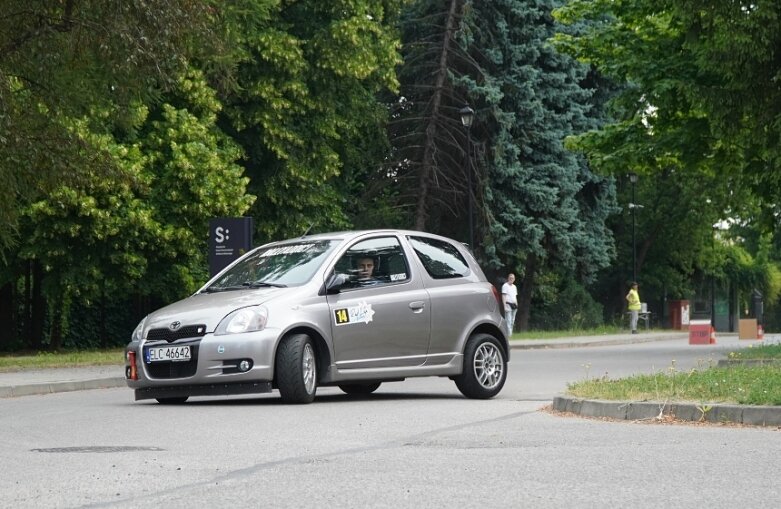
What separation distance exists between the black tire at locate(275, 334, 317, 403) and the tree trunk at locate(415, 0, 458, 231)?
101 ft

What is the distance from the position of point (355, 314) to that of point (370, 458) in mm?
5534

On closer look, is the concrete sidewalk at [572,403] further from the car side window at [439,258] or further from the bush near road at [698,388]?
the car side window at [439,258]

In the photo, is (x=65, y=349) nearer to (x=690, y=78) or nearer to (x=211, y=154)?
(x=211, y=154)

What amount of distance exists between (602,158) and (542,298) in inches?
898

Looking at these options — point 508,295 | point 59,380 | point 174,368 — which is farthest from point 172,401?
point 508,295

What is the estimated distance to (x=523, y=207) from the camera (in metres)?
47.7

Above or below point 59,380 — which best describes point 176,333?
above

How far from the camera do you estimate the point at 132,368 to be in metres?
15.1

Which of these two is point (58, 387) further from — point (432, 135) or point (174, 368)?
point (432, 135)

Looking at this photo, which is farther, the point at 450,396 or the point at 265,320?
the point at 450,396

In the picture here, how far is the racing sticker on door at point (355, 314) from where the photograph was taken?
15195 millimetres

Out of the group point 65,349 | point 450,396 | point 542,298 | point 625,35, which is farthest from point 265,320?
point 542,298

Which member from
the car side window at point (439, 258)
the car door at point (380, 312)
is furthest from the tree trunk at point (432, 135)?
the car door at point (380, 312)

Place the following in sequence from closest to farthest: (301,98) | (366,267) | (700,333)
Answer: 1. (366,267)
2. (301,98)
3. (700,333)
